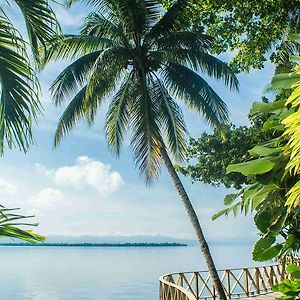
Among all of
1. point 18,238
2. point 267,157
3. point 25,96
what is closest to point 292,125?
point 267,157

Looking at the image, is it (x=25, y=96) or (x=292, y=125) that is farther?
(x=292, y=125)

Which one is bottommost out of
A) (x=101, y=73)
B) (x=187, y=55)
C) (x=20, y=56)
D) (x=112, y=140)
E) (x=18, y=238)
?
(x=18, y=238)

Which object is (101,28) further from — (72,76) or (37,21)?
(37,21)

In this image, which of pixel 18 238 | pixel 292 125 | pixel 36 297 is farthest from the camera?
pixel 36 297

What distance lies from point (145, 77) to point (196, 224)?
4.48m

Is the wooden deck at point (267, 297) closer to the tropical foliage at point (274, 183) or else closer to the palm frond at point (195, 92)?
the palm frond at point (195, 92)

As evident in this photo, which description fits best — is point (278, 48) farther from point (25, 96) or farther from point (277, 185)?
point (25, 96)

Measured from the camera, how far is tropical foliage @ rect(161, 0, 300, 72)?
13461 mm

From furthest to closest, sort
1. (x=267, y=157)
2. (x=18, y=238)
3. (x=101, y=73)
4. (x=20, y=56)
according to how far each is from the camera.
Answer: (x=101, y=73) → (x=267, y=157) → (x=20, y=56) → (x=18, y=238)

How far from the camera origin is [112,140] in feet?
50.9

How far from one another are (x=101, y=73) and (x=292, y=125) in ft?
37.2

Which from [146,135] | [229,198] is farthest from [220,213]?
[146,135]

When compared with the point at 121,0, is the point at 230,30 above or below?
below

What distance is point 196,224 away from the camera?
14.7 m
